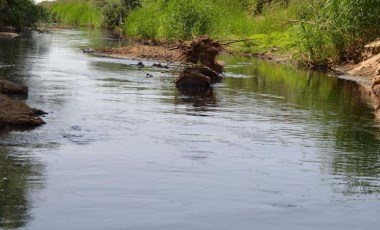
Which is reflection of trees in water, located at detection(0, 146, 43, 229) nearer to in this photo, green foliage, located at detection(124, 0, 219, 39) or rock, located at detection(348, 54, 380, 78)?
rock, located at detection(348, 54, 380, 78)

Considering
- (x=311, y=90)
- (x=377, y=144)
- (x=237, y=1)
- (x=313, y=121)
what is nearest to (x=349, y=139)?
(x=377, y=144)

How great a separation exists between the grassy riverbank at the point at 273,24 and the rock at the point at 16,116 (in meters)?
17.0

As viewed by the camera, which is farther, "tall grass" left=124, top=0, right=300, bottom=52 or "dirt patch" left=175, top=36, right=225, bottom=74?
"tall grass" left=124, top=0, right=300, bottom=52

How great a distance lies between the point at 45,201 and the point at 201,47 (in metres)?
17.2

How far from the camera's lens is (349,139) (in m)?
15.1

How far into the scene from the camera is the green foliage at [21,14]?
57.2 metres

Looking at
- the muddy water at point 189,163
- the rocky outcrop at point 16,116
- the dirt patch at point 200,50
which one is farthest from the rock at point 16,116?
the dirt patch at point 200,50

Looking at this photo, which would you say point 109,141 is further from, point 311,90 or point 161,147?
point 311,90

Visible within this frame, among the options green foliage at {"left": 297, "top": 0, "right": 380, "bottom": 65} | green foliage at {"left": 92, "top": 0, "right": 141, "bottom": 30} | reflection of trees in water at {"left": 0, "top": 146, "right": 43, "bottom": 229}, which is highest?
green foliage at {"left": 92, "top": 0, "right": 141, "bottom": 30}

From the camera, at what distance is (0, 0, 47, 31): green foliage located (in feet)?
188

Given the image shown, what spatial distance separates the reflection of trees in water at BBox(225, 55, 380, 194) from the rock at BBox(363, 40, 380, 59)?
2.74 m

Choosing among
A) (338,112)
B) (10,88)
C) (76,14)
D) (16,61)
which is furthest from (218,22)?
(76,14)

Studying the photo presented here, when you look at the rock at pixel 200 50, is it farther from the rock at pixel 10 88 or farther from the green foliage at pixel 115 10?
the green foliage at pixel 115 10

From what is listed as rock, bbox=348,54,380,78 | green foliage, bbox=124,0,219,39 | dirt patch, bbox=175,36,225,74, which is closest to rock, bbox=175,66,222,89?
dirt patch, bbox=175,36,225,74
